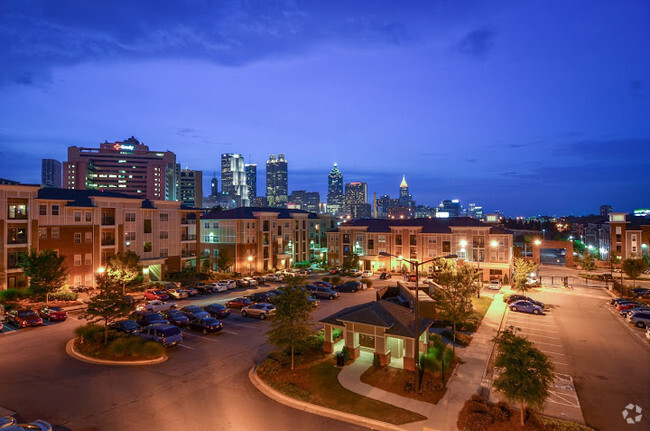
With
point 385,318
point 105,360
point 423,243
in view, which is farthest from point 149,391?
point 423,243

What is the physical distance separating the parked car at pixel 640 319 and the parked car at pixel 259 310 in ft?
109

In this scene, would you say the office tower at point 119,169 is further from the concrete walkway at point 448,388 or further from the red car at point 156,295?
the concrete walkway at point 448,388

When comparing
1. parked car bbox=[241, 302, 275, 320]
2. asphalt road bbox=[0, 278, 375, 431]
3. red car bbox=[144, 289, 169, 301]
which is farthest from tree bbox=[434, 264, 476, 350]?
red car bbox=[144, 289, 169, 301]

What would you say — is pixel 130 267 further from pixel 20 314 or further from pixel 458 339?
pixel 458 339

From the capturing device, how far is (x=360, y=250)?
72812mm

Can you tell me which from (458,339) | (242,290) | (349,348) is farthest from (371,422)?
(242,290)

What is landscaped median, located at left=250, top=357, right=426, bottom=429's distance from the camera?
16.8 m

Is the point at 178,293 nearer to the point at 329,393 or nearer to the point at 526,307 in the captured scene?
the point at 329,393

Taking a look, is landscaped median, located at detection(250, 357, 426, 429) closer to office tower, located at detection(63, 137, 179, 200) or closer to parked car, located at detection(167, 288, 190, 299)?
parked car, located at detection(167, 288, 190, 299)

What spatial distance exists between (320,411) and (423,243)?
52901mm

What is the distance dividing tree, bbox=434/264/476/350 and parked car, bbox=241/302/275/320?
51.5 feet

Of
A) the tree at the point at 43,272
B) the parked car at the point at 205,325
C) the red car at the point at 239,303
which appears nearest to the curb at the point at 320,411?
the parked car at the point at 205,325

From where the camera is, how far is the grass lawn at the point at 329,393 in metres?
17.0

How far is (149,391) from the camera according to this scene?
63.9 ft
